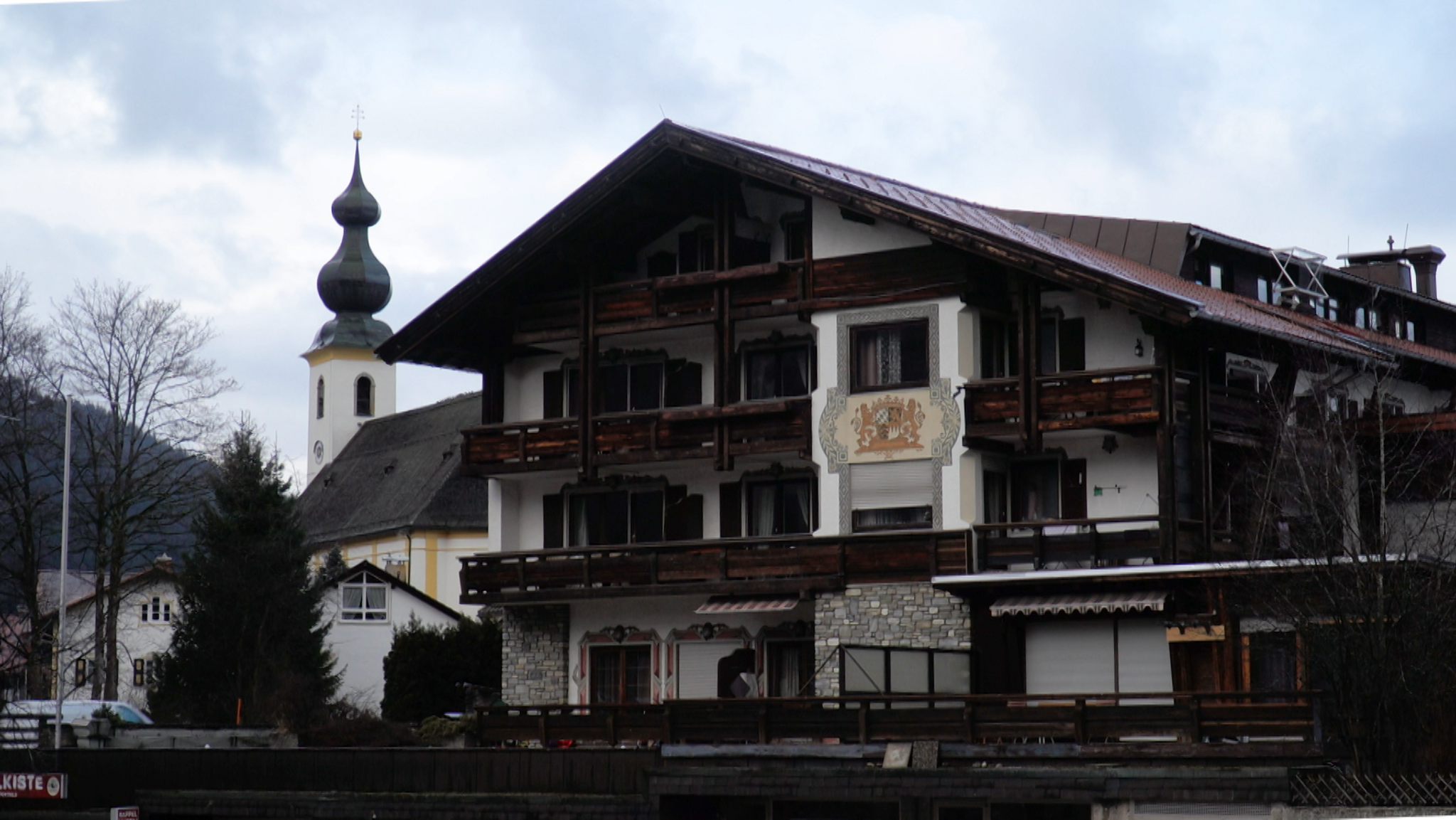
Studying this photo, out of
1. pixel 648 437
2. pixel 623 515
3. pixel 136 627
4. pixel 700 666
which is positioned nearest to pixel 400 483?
pixel 136 627

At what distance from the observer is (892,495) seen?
36.4 m

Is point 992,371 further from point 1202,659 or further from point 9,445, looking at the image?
point 9,445

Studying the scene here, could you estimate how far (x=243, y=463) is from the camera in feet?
175

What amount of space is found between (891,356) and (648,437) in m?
5.08

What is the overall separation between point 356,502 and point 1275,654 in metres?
52.0

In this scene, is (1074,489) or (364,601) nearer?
(1074,489)

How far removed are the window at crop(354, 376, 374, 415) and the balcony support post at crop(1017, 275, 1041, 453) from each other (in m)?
60.2

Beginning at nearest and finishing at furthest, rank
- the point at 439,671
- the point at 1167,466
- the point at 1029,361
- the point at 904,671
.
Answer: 1. the point at 904,671
2. the point at 1167,466
3. the point at 1029,361
4. the point at 439,671

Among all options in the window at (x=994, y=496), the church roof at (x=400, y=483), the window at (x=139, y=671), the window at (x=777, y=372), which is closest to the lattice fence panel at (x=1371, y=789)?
the window at (x=994, y=496)

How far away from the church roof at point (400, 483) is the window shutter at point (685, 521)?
2956 centimetres

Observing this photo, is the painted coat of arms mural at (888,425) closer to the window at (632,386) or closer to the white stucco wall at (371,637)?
the window at (632,386)

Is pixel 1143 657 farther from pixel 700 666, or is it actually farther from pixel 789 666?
pixel 700 666

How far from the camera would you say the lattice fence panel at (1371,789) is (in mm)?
24125

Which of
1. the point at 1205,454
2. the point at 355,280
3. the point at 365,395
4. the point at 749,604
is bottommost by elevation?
the point at 749,604
